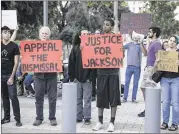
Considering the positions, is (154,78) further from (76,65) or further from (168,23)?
(168,23)

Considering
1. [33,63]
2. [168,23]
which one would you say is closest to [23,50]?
[33,63]

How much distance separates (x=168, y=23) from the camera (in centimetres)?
3984

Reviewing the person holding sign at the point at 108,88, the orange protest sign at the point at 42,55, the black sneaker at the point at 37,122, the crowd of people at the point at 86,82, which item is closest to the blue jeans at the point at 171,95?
the crowd of people at the point at 86,82

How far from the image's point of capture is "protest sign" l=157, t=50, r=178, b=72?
7293 mm

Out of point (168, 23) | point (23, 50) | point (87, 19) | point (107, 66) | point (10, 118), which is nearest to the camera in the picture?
point (107, 66)

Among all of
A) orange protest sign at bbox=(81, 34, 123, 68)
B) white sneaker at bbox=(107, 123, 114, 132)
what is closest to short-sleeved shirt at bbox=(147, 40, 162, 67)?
orange protest sign at bbox=(81, 34, 123, 68)

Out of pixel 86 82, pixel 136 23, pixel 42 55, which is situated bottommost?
pixel 86 82

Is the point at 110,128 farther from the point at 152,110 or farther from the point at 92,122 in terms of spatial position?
the point at 152,110

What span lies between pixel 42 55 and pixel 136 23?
3208 mm

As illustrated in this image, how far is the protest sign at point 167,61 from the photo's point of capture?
7.29 m

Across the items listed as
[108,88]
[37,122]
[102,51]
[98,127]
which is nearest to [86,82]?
[108,88]

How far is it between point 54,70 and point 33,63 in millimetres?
447

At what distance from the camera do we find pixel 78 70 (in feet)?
25.8

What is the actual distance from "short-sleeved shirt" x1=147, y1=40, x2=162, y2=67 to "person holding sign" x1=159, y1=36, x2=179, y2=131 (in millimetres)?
462
